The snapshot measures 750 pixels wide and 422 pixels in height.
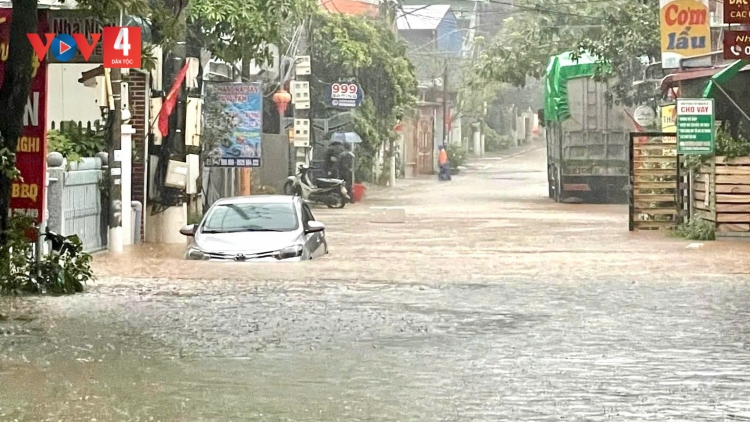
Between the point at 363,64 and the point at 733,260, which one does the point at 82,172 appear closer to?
the point at 733,260

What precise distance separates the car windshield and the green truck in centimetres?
2348

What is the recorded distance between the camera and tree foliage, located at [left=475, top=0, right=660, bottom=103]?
4062cm

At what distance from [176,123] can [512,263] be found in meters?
7.22

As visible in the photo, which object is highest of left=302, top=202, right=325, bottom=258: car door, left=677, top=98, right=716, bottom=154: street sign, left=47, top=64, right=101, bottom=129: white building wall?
left=47, top=64, right=101, bottom=129: white building wall

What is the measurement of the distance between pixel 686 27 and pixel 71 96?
36.1ft

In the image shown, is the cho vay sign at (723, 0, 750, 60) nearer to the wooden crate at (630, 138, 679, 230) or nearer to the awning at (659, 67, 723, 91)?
the awning at (659, 67, 723, 91)

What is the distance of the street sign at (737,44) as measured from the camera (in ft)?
68.9

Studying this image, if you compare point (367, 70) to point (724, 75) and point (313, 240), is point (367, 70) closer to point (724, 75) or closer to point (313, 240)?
point (724, 75)

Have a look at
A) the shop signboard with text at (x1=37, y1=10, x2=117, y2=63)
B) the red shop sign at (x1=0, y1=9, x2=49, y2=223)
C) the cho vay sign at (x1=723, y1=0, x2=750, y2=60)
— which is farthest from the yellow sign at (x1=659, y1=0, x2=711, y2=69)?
the red shop sign at (x1=0, y1=9, x2=49, y2=223)

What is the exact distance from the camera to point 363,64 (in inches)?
1935

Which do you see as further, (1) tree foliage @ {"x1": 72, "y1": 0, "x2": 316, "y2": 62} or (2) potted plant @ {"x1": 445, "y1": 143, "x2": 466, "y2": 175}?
(2) potted plant @ {"x1": 445, "y1": 143, "x2": 466, "y2": 175}

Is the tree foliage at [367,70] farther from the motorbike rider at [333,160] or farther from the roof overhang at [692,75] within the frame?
the roof overhang at [692,75]

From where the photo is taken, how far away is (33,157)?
16.8 meters

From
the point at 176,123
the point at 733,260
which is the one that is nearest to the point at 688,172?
the point at 733,260
